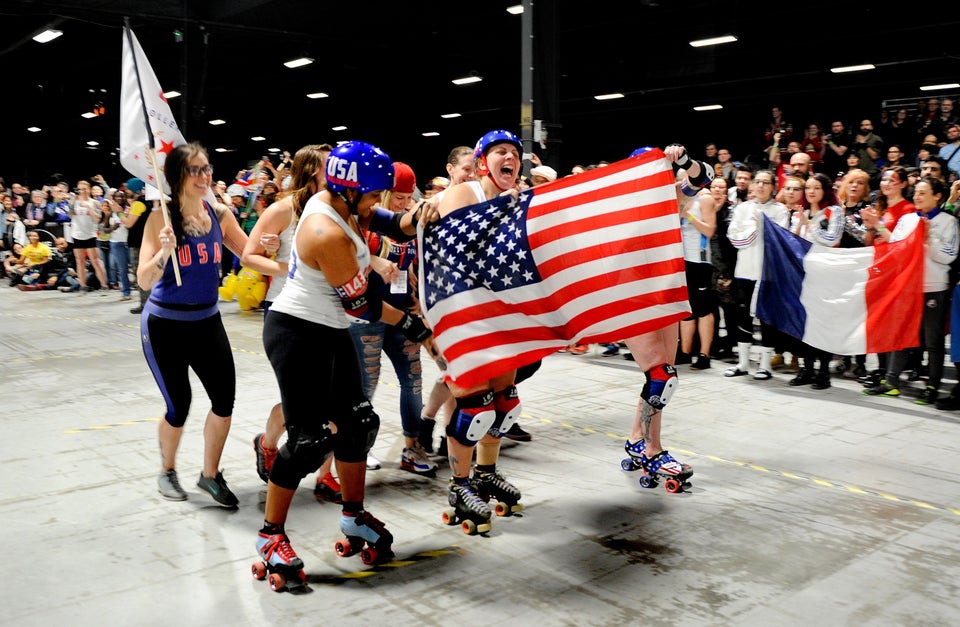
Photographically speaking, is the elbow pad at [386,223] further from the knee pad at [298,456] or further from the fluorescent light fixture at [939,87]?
the fluorescent light fixture at [939,87]

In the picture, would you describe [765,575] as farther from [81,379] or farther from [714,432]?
[81,379]

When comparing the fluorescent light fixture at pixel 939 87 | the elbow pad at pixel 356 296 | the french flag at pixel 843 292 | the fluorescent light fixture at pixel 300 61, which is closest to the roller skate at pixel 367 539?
the elbow pad at pixel 356 296

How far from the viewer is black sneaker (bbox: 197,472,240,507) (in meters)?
3.92

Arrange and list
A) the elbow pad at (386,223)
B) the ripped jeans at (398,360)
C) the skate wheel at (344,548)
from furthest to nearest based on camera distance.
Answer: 1. the ripped jeans at (398,360)
2. the elbow pad at (386,223)
3. the skate wheel at (344,548)

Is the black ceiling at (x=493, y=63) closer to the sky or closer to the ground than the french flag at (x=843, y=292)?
closer to the sky

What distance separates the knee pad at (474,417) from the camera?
144 inches

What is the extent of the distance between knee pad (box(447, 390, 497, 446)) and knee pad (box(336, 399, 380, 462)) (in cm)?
52

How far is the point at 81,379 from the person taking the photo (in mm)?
7070

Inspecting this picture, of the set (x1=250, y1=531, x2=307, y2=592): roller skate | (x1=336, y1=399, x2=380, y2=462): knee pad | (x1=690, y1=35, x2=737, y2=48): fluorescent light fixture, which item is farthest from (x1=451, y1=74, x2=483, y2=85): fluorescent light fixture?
(x1=250, y1=531, x2=307, y2=592): roller skate

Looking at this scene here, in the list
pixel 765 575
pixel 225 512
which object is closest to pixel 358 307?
pixel 225 512

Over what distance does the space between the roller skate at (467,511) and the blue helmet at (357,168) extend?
5.00 ft

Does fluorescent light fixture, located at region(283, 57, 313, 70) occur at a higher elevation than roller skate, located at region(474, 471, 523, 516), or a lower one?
higher

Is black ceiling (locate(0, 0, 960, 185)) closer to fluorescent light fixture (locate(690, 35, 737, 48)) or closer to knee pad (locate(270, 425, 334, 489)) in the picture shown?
fluorescent light fixture (locate(690, 35, 737, 48))

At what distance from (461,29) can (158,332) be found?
16.8 m
